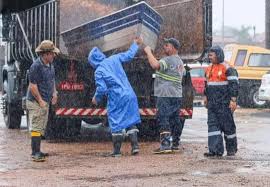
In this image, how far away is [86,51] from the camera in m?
10.6

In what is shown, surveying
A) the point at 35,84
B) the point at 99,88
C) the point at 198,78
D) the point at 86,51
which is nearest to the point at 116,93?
the point at 99,88

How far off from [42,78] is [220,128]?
8.46ft

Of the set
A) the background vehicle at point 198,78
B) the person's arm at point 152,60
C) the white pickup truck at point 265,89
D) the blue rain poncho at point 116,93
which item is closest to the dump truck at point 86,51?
the blue rain poncho at point 116,93

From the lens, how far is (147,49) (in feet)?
30.3

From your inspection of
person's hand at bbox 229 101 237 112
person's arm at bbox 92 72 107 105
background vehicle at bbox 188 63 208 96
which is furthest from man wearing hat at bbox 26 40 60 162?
background vehicle at bbox 188 63 208 96

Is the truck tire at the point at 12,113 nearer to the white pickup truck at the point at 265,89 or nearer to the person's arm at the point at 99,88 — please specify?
the person's arm at the point at 99,88

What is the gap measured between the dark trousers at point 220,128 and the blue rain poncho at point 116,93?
3.51ft

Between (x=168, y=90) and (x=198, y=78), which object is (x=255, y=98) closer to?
(x=198, y=78)

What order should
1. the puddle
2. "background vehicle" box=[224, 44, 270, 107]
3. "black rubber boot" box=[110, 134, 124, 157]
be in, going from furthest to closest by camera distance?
"background vehicle" box=[224, 44, 270, 107] < "black rubber boot" box=[110, 134, 124, 157] < the puddle

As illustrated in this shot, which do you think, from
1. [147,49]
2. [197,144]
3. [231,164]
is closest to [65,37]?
[147,49]

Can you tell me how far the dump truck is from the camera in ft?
34.6

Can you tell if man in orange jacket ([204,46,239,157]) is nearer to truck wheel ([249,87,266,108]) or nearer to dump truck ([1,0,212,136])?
dump truck ([1,0,212,136])

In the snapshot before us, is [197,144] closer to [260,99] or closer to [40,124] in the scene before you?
[40,124]

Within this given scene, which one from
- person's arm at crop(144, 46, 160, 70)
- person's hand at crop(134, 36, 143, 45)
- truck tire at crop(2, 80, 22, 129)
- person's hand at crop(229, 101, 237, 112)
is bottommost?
truck tire at crop(2, 80, 22, 129)
